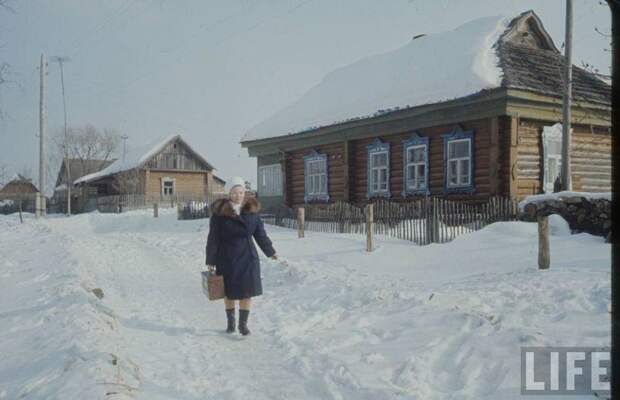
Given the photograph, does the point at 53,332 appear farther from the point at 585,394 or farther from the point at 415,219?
the point at 415,219

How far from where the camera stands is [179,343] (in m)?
4.84

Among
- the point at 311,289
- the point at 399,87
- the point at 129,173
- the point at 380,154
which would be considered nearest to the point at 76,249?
the point at 311,289

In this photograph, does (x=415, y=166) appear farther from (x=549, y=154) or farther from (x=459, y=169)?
(x=549, y=154)

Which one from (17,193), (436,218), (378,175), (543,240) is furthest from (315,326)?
(17,193)

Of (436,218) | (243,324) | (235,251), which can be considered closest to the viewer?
(243,324)

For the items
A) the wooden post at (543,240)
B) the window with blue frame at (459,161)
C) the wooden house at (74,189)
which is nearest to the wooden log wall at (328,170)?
the window with blue frame at (459,161)

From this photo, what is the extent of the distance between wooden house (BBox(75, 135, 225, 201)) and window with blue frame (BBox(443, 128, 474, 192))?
26782mm

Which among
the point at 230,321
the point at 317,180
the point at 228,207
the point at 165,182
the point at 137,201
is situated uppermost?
the point at 165,182

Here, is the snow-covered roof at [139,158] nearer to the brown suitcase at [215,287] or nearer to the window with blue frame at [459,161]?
the window with blue frame at [459,161]

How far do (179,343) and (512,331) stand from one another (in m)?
3.15

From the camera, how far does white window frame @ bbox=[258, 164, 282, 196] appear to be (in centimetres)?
2066

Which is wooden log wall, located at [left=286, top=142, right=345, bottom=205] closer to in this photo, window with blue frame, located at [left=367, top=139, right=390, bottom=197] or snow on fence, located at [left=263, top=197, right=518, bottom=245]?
window with blue frame, located at [left=367, top=139, right=390, bottom=197]

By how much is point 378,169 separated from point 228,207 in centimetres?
1135

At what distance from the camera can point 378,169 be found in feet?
53.0
